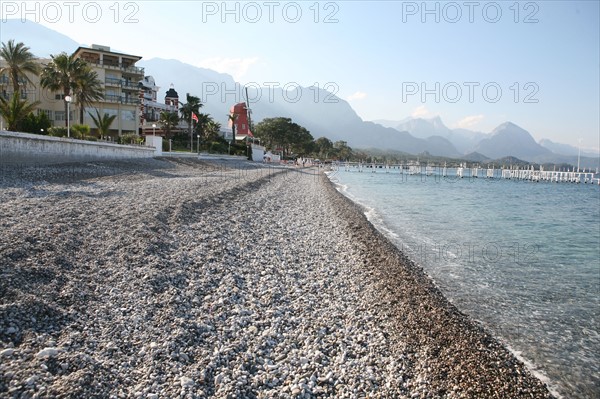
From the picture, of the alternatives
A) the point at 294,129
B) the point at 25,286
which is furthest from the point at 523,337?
the point at 294,129

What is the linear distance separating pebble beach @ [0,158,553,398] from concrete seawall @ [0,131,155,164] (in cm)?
1145

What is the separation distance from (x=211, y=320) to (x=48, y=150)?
23090mm

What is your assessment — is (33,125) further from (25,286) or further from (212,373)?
(212,373)

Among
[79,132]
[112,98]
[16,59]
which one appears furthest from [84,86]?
[112,98]

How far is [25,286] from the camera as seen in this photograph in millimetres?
5996

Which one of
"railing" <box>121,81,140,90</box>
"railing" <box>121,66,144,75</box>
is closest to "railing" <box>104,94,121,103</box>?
"railing" <box>121,81,140,90</box>

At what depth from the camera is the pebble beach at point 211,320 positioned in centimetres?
467

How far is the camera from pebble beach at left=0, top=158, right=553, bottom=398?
467 centimetres

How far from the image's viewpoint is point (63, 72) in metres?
38.2

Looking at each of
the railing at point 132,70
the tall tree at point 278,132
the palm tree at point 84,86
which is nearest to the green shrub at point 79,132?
the palm tree at point 84,86

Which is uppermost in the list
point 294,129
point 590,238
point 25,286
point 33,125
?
point 294,129

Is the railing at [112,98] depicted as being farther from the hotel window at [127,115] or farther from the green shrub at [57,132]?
the green shrub at [57,132]

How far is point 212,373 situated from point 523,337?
603 centimetres

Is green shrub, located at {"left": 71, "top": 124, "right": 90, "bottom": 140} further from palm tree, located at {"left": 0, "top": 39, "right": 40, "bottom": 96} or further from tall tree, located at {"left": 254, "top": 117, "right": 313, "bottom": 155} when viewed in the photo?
tall tree, located at {"left": 254, "top": 117, "right": 313, "bottom": 155}
